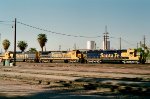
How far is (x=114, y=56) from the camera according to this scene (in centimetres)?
6200

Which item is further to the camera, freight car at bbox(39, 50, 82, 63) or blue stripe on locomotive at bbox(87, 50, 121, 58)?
freight car at bbox(39, 50, 82, 63)

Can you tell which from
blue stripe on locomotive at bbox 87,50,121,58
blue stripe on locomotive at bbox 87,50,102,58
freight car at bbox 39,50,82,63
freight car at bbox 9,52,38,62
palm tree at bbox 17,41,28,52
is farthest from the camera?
palm tree at bbox 17,41,28,52

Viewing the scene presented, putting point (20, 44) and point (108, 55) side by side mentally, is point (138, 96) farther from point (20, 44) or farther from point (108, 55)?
point (20, 44)

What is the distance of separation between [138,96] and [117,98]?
114 centimetres

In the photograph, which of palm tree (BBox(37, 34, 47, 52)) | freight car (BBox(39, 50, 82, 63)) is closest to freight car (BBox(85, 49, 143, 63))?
freight car (BBox(39, 50, 82, 63))

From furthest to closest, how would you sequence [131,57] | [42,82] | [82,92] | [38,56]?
[38,56] → [131,57] → [42,82] → [82,92]

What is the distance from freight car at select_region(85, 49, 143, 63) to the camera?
59375 millimetres

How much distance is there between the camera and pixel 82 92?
1578cm

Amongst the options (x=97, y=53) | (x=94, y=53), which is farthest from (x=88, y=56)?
(x=97, y=53)

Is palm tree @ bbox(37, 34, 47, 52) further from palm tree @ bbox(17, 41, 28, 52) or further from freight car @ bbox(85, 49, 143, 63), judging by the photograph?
freight car @ bbox(85, 49, 143, 63)

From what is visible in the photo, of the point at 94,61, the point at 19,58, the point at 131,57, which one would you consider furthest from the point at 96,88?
the point at 19,58

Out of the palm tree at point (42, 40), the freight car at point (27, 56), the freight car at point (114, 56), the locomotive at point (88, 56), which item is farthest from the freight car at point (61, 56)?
the palm tree at point (42, 40)

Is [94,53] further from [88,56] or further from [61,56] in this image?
[61,56]

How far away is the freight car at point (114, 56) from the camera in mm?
59375
